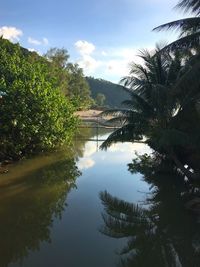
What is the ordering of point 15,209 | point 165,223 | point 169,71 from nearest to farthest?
point 165,223
point 15,209
point 169,71

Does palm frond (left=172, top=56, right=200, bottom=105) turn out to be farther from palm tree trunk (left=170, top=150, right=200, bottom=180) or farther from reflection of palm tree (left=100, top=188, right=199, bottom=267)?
reflection of palm tree (left=100, top=188, right=199, bottom=267)

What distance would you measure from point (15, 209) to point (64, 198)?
2189mm

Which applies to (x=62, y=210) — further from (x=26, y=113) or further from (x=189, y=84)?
(x=26, y=113)

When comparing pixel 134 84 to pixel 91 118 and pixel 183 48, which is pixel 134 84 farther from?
pixel 91 118

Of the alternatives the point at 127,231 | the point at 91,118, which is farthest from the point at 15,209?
the point at 91,118

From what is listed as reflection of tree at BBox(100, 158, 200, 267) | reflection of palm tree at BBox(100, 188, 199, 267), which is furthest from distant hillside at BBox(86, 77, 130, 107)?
reflection of palm tree at BBox(100, 188, 199, 267)

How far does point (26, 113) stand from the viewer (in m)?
19.8

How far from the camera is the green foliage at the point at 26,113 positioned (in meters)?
19.6

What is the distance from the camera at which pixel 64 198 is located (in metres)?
13.6

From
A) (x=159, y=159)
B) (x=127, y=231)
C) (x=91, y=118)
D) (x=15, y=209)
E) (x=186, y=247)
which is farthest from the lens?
(x=91, y=118)

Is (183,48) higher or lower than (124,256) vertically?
higher

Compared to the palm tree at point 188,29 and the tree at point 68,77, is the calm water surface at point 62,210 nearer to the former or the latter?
the palm tree at point 188,29

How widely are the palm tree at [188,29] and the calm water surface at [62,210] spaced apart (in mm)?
5745

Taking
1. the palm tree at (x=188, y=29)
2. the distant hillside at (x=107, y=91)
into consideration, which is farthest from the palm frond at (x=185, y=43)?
the distant hillside at (x=107, y=91)
